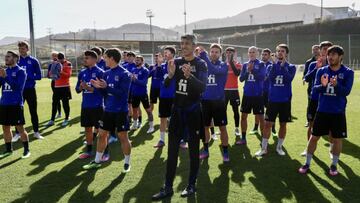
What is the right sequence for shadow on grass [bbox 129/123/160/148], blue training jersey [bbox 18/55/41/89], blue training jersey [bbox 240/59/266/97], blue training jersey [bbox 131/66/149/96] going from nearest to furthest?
1. blue training jersey [bbox 240/59/266/97]
2. shadow on grass [bbox 129/123/160/148]
3. blue training jersey [bbox 18/55/41/89]
4. blue training jersey [bbox 131/66/149/96]

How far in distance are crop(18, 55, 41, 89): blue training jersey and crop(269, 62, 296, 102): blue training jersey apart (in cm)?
588

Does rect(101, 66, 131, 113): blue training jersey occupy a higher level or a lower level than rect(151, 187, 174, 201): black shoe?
higher

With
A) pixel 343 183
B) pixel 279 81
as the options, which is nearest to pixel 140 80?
pixel 279 81

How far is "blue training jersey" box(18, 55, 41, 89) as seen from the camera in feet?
30.9

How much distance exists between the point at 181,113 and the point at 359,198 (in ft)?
9.43

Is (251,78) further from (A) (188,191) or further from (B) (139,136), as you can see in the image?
(A) (188,191)

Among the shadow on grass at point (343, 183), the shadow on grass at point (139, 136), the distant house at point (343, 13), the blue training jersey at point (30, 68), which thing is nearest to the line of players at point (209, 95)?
the blue training jersey at point (30, 68)

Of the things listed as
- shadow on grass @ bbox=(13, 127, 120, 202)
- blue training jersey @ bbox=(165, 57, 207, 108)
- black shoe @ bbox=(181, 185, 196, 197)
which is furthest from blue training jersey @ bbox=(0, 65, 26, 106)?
black shoe @ bbox=(181, 185, 196, 197)

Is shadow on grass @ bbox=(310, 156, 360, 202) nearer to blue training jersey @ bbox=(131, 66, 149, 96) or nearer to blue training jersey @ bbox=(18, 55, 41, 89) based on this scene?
blue training jersey @ bbox=(131, 66, 149, 96)

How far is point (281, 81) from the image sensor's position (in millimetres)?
7512

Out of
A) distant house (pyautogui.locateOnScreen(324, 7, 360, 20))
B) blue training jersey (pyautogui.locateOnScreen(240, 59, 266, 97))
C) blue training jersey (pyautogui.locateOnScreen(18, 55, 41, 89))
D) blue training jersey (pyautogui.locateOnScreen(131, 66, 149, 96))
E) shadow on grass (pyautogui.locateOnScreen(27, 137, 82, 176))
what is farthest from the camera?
distant house (pyautogui.locateOnScreen(324, 7, 360, 20))

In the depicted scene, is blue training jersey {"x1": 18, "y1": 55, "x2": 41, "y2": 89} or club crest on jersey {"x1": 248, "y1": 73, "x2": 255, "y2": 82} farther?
blue training jersey {"x1": 18, "y1": 55, "x2": 41, "y2": 89}

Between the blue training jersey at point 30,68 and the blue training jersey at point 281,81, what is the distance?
5.88 meters

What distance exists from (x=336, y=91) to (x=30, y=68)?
7295mm
